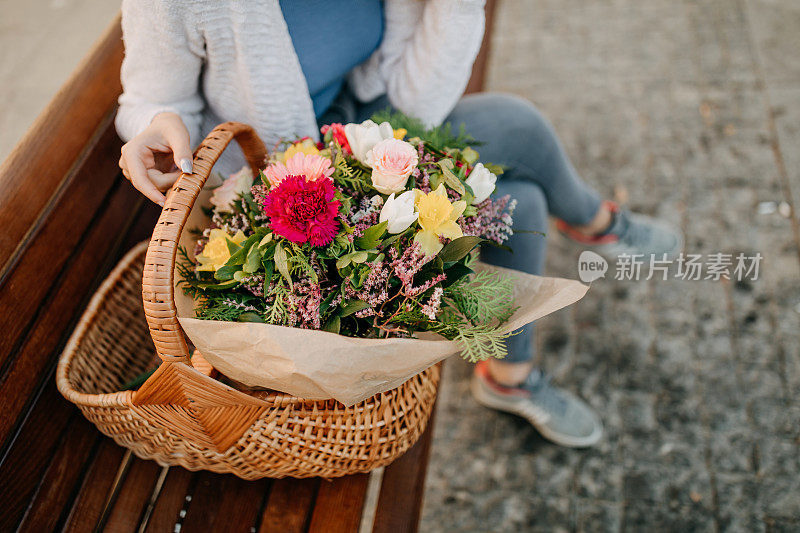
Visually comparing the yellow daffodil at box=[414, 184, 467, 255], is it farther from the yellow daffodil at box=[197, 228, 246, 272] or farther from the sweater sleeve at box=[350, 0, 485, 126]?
the sweater sleeve at box=[350, 0, 485, 126]

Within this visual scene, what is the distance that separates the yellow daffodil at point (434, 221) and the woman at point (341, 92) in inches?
16.9

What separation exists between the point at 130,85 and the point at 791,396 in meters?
2.15

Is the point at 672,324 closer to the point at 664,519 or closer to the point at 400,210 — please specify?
the point at 664,519

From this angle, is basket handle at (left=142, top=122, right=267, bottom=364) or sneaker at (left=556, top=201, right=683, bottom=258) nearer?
basket handle at (left=142, top=122, right=267, bottom=364)

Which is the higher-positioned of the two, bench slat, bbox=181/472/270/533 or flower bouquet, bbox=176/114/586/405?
flower bouquet, bbox=176/114/586/405

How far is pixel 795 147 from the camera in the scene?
231cm

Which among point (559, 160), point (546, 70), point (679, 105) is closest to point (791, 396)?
point (559, 160)

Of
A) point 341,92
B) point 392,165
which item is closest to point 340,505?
point 392,165

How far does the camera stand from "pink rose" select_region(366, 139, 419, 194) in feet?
3.07

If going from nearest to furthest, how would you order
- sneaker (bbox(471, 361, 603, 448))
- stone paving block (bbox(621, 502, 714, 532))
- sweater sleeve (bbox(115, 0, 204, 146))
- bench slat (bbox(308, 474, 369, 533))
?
sweater sleeve (bbox(115, 0, 204, 146)), bench slat (bbox(308, 474, 369, 533)), stone paving block (bbox(621, 502, 714, 532)), sneaker (bbox(471, 361, 603, 448))

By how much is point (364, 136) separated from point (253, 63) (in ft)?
1.18

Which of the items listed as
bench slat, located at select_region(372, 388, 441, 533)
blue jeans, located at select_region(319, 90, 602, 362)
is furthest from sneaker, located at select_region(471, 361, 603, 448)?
bench slat, located at select_region(372, 388, 441, 533)

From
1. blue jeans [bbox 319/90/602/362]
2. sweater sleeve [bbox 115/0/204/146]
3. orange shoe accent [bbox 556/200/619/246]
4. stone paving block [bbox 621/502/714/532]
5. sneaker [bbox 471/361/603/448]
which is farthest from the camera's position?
orange shoe accent [bbox 556/200/619/246]

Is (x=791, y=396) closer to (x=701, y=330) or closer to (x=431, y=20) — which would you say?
(x=701, y=330)
